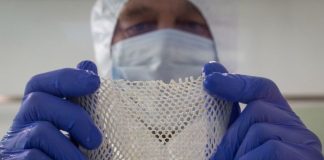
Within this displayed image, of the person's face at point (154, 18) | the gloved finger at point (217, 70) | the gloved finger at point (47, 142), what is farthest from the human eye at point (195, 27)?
the gloved finger at point (47, 142)

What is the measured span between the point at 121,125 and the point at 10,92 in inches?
47.8

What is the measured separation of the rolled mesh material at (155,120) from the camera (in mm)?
576

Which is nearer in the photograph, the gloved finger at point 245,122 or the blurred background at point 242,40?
the gloved finger at point 245,122

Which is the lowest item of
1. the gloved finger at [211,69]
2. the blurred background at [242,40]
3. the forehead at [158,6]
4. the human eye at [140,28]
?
the blurred background at [242,40]

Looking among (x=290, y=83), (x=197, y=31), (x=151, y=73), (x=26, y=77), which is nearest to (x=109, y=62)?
(x=151, y=73)

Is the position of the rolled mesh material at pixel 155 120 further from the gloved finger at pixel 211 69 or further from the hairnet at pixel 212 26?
the hairnet at pixel 212 26

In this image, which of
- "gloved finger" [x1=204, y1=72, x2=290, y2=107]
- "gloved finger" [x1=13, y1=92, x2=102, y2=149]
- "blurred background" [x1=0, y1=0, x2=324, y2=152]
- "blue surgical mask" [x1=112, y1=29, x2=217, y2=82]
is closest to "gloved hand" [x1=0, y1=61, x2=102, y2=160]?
"gloved finger" [x1=13, y1=92, x2=102, y2=149]

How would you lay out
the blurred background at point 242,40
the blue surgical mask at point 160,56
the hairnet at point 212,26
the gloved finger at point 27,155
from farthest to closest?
the blurred background at point 242,40, the hairnet at point 212,26, the blue surgical mask at point 160,56, the gloved finger at point 27,155

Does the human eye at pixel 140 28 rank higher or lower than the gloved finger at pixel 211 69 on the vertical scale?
higher

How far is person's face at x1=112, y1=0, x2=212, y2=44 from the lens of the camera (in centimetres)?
104

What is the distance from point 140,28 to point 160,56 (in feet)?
0.32

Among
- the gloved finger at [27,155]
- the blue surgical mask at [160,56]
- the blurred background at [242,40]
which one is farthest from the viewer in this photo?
the blurred background at [242,40]

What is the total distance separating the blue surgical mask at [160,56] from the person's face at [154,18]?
2 centimetres

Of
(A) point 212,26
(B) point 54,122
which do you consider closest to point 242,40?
(A) point 212,26
